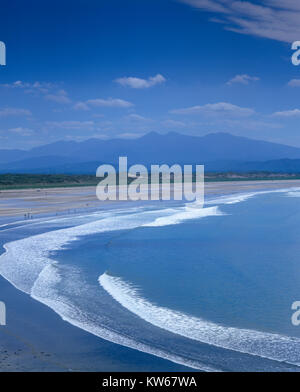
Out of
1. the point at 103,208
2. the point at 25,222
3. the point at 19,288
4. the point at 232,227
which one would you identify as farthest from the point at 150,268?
the point at 103,208

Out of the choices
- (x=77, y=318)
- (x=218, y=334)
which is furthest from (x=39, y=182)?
(x=218, y=334)

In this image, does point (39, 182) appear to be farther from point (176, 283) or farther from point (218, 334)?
point (218, 334)

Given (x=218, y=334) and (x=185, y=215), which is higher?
(x=185, y=215)

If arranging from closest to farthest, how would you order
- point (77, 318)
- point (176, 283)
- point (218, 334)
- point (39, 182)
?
point (218, 334) → point (77, 318) → point (176, 283) → point (39, 182)

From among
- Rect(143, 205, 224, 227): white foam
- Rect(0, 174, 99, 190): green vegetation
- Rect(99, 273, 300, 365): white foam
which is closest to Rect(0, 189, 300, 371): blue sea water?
Rect(99, 273, 300, 365): white foam

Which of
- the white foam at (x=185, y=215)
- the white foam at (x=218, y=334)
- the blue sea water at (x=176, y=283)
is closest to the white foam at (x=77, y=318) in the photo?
the blue sea water at (x=176, y=283)

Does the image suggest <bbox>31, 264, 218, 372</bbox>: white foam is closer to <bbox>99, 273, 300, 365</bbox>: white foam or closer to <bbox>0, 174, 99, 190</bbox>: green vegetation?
<bbox>99, 273, 300, 365</bbox>: white foam
